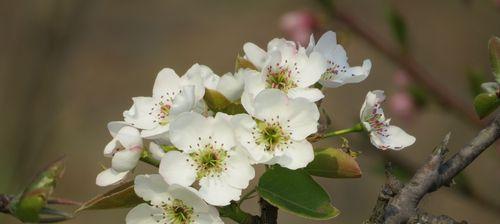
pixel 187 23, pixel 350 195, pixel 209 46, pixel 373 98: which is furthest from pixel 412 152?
pixel 373 98

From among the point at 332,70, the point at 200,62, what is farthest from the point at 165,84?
the point at 200,62

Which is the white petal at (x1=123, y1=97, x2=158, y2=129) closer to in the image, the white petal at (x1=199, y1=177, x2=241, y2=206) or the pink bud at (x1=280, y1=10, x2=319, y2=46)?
the white petal at (x1=199, y1=177, x2=241, y2=206)

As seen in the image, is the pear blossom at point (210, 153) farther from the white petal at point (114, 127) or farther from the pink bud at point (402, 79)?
the pink bud at point (402, 79)

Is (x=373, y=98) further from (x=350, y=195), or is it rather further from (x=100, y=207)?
(x=350, y=195)

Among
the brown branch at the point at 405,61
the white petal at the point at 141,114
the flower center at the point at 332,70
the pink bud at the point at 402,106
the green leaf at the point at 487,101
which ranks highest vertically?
the flower center at the point at 332,70

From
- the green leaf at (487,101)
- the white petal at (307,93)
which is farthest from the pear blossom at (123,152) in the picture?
the green leaf at (487,101)

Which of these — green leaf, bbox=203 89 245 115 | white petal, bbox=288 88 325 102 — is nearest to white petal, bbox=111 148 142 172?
green leaf, bbox=203 89 245 115

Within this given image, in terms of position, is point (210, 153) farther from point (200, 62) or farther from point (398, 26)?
point (200, 62)
